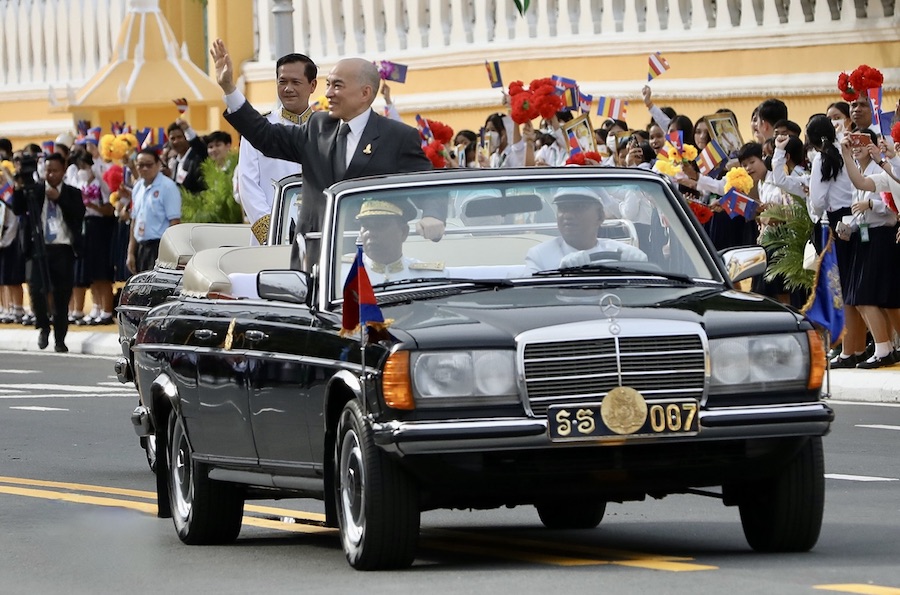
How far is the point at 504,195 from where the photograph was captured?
10617 mm

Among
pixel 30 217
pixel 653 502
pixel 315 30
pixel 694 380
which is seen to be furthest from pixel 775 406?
pixel 315 30

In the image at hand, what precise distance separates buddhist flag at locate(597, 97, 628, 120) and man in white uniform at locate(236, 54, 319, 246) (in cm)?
1137

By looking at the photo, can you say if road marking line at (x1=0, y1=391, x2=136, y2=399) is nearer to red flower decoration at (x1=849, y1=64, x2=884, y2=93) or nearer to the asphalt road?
the asphalt road

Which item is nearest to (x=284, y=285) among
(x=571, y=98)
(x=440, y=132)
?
(x=440, y=132)

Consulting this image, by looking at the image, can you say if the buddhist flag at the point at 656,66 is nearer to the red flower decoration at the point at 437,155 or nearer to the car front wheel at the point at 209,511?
the red flower decoration at the point at 437,155

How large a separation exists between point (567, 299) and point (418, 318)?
60cm

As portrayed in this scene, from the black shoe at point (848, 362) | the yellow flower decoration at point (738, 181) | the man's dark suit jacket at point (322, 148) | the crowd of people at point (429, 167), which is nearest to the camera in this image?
the man's dark suit jacket at point (322, 148)

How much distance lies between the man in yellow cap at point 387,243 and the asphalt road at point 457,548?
1122 millimetres

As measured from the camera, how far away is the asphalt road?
29.9 feet

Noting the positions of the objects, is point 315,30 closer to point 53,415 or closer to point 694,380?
point 53,415

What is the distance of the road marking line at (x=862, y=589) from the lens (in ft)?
28.0

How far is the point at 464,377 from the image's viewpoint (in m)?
9.23

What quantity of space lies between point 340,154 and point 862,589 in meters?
4.82

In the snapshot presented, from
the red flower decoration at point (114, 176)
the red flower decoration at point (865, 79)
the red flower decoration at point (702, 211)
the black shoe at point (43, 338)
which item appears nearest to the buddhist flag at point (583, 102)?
the red flower decoration at point (702, 211)
